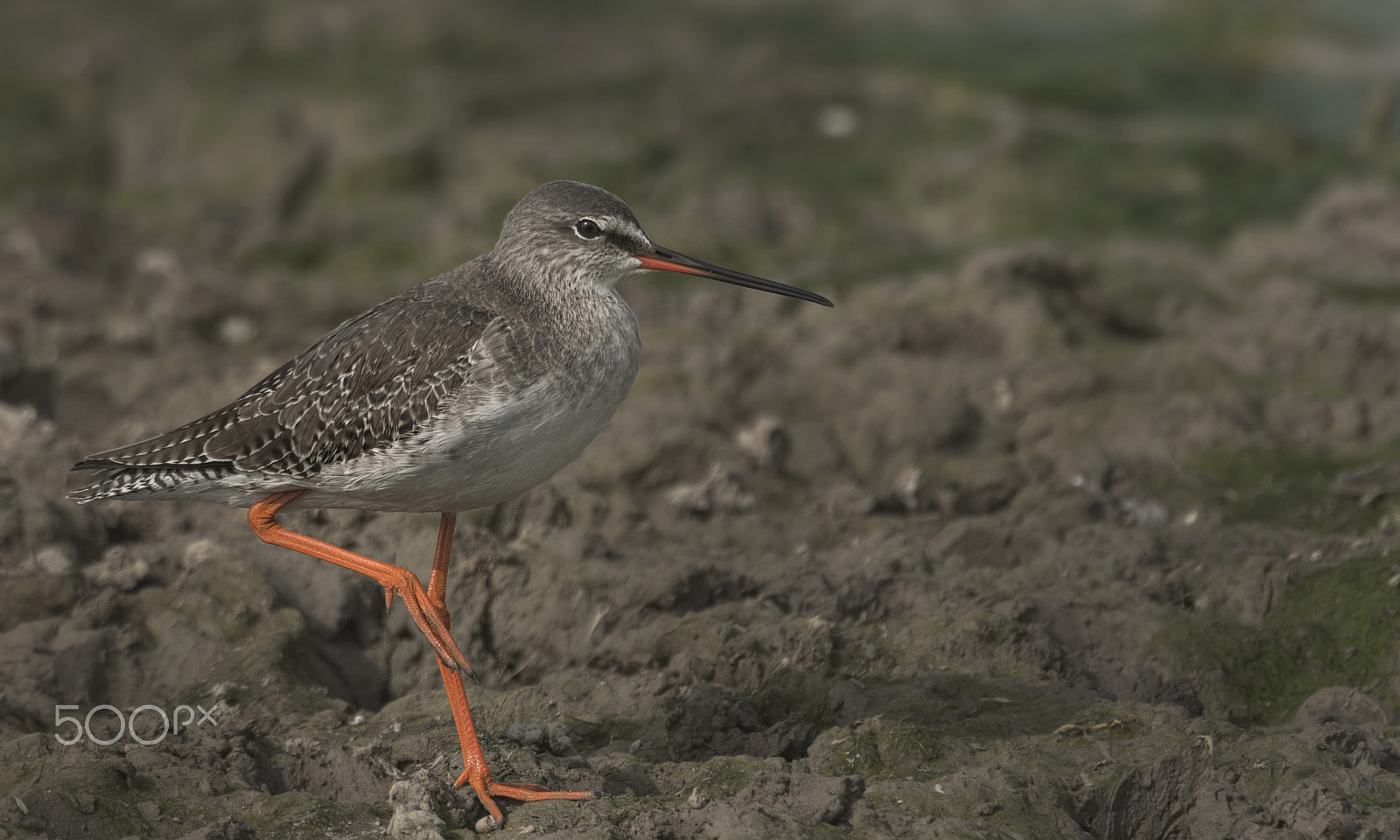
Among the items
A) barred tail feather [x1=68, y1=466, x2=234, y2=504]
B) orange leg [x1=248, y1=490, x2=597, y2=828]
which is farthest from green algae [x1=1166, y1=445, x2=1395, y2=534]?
barred tail feather [x1=68, y1=466, x2=234, y2=504]

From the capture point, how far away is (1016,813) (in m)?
6.21

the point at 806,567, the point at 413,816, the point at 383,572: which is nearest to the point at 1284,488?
the point at 806,567

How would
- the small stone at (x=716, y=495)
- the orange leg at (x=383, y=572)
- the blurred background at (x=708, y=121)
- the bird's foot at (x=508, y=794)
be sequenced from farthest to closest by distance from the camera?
the blurred background at (x=708, y=121), the small stone at (x=716, y=495), the orange leg at (x=383, y=572), the bird's foot at (x=508, y=794)

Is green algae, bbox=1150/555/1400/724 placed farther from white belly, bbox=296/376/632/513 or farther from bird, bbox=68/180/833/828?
white belly, bbox=296/376/632/513

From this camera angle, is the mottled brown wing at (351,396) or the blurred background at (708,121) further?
the blurred background at (708,121)

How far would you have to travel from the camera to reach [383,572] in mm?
7141

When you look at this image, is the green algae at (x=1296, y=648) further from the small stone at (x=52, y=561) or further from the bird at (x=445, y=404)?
the small stone at (x=52, y=561)

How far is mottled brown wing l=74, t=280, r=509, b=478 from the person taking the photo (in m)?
7.20

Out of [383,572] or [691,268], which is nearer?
[383,572]

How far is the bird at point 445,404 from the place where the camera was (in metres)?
7.01

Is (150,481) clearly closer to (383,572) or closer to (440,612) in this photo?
(383,572)

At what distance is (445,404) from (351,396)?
61cm

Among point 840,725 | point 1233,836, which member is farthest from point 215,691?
point 1233,836

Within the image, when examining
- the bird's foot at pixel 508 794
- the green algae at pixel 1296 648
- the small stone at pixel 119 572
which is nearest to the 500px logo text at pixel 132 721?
the small stone at pixel 119 572
